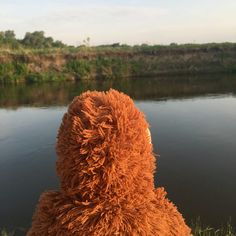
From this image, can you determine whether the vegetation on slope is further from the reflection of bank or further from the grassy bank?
the reflection of bank

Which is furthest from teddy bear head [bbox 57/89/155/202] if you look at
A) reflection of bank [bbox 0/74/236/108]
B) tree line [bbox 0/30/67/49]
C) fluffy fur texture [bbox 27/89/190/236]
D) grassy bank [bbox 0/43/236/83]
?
tree line [bbox 0/30/67/49]

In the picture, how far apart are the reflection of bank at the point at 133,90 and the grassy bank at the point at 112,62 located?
2.11 m

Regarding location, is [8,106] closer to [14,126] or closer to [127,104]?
[14,126]

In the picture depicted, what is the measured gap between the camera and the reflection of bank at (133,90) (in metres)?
15.8

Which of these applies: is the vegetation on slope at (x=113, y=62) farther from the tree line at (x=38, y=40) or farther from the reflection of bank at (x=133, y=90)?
the tree line at (x=38, y=40)

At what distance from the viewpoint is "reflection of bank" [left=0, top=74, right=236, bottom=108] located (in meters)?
15.8

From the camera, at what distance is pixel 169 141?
9.24m

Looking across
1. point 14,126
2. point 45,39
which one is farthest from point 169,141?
point 45,39

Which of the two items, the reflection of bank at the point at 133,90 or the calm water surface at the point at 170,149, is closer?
the calm water surface at the point at 170,149

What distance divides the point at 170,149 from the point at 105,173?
24.7 ft

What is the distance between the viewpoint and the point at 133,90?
17.7 m

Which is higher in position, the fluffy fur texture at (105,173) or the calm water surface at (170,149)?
the fluffy fur texture at (105,173)

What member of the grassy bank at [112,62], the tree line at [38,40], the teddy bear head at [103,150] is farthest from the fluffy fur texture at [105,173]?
the tree line at [38,40]

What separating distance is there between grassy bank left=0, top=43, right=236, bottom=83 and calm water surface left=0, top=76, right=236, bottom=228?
719cm
